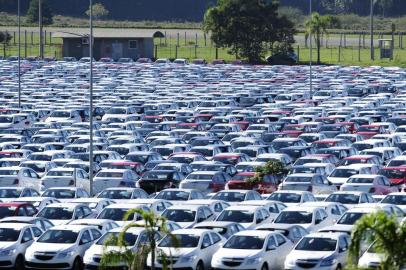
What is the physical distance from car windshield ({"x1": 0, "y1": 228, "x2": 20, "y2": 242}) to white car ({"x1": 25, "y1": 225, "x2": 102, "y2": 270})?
675mm

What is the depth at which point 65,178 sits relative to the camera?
40406mm

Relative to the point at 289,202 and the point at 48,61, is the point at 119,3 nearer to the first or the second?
the point at 48,61

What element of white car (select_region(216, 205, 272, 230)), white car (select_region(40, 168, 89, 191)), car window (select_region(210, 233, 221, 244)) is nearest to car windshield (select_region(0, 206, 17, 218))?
white car (select_region(216, 205, 272, 230))

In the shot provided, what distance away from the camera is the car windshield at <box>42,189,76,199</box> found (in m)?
36.9

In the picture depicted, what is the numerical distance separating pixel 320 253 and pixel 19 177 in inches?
651

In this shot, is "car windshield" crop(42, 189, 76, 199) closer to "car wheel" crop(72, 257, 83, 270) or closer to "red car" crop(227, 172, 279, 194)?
"red car" crop(227, 172, 279, 194)

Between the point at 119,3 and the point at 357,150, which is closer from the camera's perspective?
the point at 357,150

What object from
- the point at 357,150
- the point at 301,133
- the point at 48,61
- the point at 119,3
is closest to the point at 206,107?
the point at 301,133

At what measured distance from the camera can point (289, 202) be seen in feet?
115

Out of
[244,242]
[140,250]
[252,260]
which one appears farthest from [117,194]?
[140,250]

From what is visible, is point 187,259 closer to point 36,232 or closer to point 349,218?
point 36,232

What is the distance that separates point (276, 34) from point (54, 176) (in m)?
70.5

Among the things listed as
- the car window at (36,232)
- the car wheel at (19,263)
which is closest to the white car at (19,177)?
the car window at (36,232)

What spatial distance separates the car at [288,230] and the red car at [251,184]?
959 centimetres
